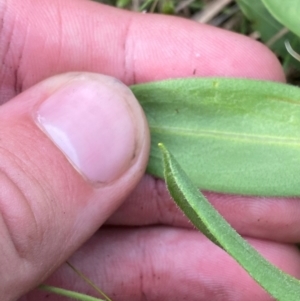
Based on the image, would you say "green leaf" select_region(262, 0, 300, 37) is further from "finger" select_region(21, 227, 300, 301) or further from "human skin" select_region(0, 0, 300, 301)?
"finger" select_region(21, 227, 300, 301)

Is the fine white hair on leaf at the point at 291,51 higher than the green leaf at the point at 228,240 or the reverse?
higher

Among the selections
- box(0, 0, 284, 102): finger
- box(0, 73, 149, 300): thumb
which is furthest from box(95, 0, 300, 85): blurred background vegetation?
box(0, 73, 149, 300): thumb

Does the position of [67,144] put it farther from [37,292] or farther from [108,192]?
[37,292]

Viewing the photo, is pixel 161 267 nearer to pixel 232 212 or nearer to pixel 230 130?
pixel 232 212

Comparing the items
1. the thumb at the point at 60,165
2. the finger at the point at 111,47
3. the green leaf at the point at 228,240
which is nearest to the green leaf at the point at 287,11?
the finger at the point at 111,47

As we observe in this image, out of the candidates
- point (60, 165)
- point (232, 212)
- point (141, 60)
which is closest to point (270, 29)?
point (141, 60)

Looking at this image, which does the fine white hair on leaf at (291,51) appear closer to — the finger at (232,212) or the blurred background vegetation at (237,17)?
the blurred background vegetation at (237,17)

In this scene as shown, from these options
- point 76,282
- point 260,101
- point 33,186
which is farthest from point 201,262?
point 33,186
